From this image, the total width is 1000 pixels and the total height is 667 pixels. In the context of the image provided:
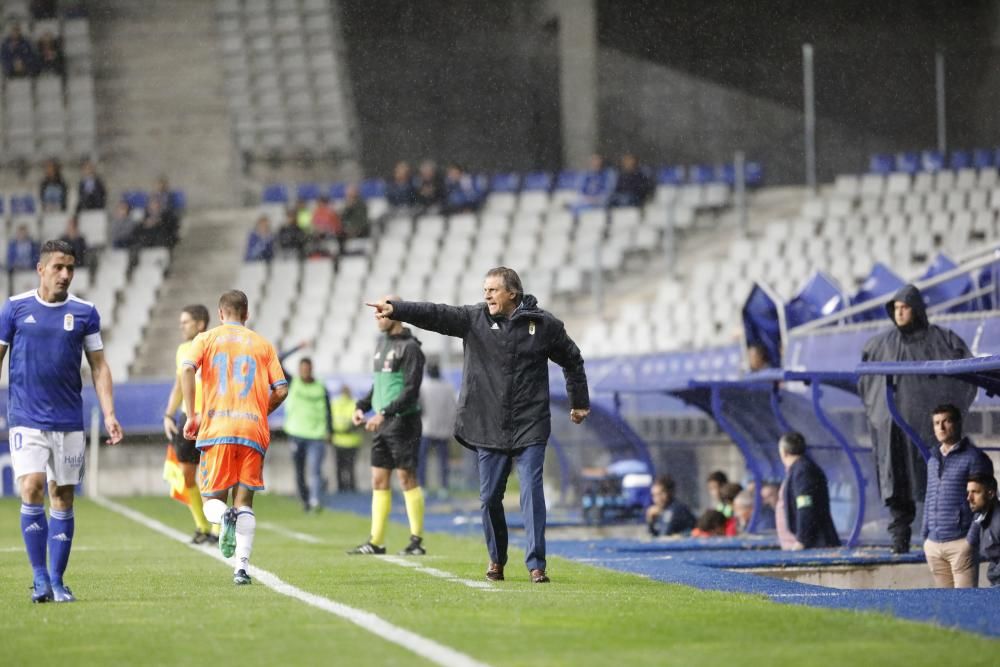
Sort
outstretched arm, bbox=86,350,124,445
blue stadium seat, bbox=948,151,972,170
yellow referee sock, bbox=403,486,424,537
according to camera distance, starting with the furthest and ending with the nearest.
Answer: blue stadium seat, bbox=948,151,972,170 → yellow referee sock, bbox=403,486,424,537 → outstretched arm, bbox=86,350,124,445

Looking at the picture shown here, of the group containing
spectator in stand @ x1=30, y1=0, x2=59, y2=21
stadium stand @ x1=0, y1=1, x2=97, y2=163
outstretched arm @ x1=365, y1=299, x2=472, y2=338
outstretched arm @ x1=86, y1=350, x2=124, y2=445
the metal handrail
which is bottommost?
outstretched arm @ x1=86, y1=350, x2=124, y2=445

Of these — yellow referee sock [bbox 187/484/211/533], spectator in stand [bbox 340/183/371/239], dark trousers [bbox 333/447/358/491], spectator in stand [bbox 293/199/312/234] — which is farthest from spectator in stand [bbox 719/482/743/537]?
spectator in stand [bbox 293/199/312/234]

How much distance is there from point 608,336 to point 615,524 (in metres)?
9.52

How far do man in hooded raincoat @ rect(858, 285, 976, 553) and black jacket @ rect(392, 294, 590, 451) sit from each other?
3.39 m

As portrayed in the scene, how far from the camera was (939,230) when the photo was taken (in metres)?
26.9

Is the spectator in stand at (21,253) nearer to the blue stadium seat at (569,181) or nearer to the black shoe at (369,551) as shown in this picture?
the blue stadium seat at (569,181)

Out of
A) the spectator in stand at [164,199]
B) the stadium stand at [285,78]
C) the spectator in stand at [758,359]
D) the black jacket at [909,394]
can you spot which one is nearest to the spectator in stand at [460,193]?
the spectator in stand at [164,199]

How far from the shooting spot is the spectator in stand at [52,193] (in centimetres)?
3469

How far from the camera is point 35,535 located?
963 cm

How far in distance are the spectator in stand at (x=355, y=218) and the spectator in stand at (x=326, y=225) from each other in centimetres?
11

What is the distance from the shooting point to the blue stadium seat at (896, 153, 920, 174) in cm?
3167

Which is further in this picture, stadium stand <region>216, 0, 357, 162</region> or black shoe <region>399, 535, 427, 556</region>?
stadium stand <region>216, 0, 357, 162</region>

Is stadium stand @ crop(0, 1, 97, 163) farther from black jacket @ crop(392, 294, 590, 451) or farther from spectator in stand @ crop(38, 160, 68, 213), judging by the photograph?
black jacket @ crop(392, 294, 590, 451)

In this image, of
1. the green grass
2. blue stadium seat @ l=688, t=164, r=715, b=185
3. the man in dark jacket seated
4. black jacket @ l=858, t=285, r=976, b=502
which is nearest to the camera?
the green grass
